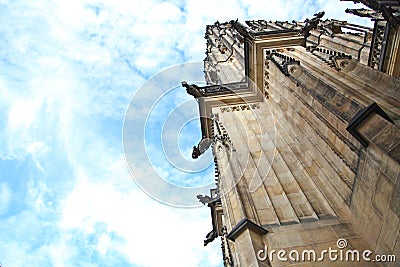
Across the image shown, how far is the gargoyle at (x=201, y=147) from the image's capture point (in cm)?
2001

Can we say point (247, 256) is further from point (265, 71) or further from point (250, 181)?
point (265, 71)

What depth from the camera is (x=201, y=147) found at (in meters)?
20.8

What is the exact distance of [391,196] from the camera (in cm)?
760

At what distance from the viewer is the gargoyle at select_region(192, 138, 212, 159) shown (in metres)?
20.0

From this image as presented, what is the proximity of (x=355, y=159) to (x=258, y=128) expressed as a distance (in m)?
7.05

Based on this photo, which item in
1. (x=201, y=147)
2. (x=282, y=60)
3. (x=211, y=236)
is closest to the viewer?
(x=282, y=60)

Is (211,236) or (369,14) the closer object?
(369,14)

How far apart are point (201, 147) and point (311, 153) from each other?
9442 mm

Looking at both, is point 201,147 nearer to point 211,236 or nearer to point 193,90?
point 193,90

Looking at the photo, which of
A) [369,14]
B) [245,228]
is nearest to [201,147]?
[369,14]

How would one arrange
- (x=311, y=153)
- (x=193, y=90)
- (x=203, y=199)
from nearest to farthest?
(x=311, y=153) < (x=193, y=90) < (x=203, y=199)

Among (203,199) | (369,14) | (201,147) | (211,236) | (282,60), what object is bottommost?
(211,236)

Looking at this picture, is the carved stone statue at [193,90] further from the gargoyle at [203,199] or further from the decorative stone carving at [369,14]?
the decorative stone carving at [369,14]

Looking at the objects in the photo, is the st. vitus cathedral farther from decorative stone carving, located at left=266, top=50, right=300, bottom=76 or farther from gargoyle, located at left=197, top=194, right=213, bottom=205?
gargoyle, located at left=197, top=194, right=213, bottom=205
